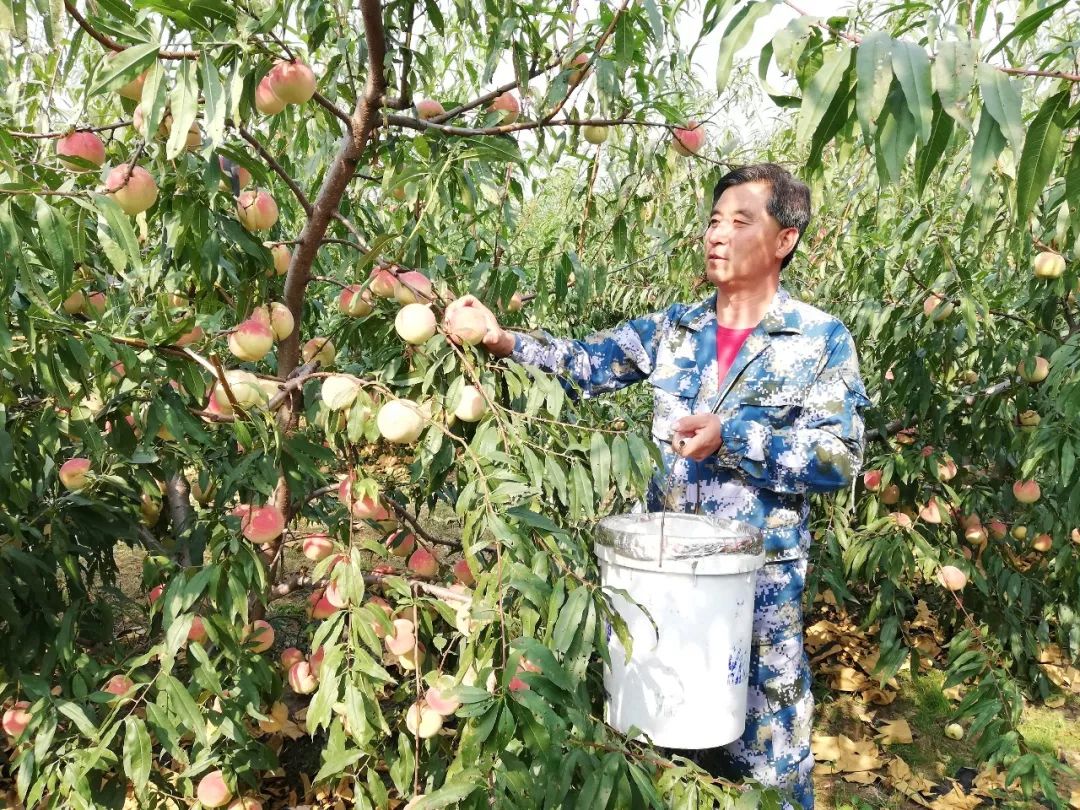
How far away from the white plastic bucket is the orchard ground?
0.84m

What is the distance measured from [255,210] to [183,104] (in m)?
0.64

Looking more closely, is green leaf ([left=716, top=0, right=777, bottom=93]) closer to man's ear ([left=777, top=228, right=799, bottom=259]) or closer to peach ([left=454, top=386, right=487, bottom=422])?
peach ([left=454, top=386, right=487, bottom=422])

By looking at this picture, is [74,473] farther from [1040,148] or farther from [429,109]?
[1040,148]

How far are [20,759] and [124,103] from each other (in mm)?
1307

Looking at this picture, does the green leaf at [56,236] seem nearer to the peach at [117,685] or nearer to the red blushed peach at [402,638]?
the peach at [117,685]

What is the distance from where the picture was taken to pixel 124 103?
1522 millimetres

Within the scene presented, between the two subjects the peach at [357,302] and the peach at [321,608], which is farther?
the peach at [321,608]

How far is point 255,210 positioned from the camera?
177 cm

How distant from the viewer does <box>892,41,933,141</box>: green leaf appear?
2.71 ft

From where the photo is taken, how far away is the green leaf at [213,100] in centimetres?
113

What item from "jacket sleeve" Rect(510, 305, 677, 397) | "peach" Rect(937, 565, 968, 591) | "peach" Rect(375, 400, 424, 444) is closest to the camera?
"peach" Rect(375, 400, 424, 444)

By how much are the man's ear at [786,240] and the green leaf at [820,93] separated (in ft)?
3.47

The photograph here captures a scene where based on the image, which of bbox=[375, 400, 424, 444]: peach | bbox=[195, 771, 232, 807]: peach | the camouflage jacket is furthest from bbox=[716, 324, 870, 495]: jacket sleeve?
bbox=[195, 771, 232, 807]: peach

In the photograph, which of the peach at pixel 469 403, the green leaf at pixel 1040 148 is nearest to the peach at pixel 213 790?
the peach at pixel 469 403
